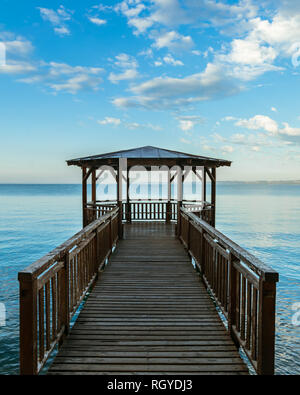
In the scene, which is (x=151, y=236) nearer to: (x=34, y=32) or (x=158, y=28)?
(x=158, y=28)

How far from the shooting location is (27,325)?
2027mm

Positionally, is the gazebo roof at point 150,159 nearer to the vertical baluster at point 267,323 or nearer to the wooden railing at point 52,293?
the wooden railing at point 52,293

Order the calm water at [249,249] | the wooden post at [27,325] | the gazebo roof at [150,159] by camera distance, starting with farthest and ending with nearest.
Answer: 1. the gazebo roof at [150,159]
2. the calm water at [249,249]
3. the wooden post at [27,325]

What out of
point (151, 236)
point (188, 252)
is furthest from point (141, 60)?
point (188, 252)

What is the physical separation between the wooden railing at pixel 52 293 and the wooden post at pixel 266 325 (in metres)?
1.73

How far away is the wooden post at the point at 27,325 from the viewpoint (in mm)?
2025

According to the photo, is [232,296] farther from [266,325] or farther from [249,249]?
[249,249]

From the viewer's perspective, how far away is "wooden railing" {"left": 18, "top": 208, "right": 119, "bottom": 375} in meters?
2.04

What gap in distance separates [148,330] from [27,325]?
5.23 ft

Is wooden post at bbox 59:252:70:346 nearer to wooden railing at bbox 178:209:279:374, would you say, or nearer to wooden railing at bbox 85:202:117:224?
wooden railing at bbox 178:209:279:374

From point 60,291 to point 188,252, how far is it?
4.34 m

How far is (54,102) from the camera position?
3359cm

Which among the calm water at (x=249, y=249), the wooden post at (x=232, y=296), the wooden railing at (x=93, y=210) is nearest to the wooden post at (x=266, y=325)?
the wooden post at (x=232, y=296)

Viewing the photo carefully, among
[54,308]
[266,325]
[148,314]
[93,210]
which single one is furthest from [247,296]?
[93,210]
